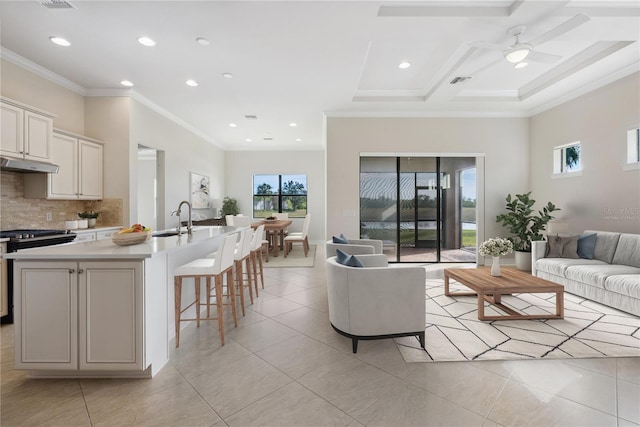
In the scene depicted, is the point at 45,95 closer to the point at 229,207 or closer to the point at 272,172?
the point at 229,207

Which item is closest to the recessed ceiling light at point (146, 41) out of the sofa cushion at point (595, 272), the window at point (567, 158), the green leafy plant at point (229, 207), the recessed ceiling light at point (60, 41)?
the recessed ceiling light at point (60, 41)

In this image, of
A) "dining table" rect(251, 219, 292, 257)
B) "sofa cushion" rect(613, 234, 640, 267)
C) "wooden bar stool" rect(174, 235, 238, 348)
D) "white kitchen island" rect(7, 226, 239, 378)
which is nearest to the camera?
"white kitchen island" rect(7, 226, 239, 378)

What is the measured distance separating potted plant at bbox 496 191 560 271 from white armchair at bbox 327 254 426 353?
395cm

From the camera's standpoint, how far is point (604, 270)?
3.50m

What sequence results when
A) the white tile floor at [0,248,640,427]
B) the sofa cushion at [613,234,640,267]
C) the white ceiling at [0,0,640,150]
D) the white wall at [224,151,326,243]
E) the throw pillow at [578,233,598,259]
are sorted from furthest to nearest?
the white wall at [224,151,326,243], the throw pillow at [578,233,598,259], the sofa cushion at [613,234,640,267], the white ceiling at [0,0,640,150], the white tile floor at [0,248,640,427]

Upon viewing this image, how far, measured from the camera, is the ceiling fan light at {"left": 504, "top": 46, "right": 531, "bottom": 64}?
9.55 ft

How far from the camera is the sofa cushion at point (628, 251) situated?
11.9 feet

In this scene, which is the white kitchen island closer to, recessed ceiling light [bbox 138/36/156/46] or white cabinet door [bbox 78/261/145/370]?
white cabinet door [bbox 78/261/145/370]

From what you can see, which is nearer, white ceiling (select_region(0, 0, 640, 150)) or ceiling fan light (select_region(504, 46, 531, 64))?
white ceiling (select_region(0, 0, 640, 150))

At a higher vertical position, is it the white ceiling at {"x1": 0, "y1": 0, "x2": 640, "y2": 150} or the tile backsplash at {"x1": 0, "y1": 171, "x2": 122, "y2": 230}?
the white ceiling at {"x1": 0, "y1": 0, "x2": 640, "y2": 150}

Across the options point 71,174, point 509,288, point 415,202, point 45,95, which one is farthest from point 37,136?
point 415,202

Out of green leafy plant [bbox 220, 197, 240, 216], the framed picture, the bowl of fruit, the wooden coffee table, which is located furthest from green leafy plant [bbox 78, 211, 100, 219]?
the wooden coffee table

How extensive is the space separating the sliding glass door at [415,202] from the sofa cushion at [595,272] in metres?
2.24

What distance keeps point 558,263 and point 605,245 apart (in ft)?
2.21
